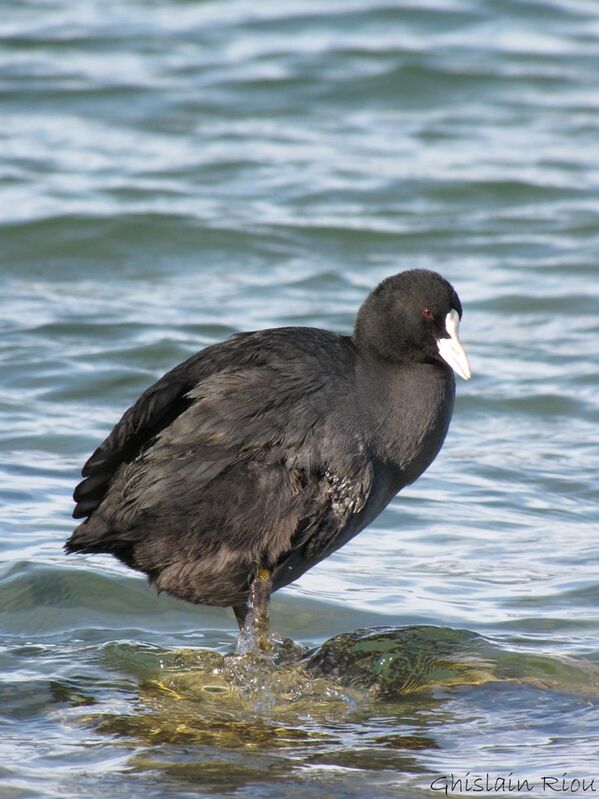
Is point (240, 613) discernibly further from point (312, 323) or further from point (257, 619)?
point (312, 323)

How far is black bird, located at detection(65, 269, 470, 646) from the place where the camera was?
412 cm

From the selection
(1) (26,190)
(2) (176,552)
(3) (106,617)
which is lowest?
(3) (106,617)

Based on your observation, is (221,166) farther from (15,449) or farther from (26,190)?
(15,449)

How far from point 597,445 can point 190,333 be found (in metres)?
2.28

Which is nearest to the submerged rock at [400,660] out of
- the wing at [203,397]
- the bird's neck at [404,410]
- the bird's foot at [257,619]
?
the bird's foot at [257,619]

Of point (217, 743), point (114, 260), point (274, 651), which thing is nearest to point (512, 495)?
point (274, 651)

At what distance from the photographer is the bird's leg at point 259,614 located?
4.26 metres

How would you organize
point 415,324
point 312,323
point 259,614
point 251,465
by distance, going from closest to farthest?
point 251,465 < point 259,614 < point 415,324 < point 312,323

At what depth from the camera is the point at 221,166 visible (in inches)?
409

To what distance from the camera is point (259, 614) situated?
4320mm

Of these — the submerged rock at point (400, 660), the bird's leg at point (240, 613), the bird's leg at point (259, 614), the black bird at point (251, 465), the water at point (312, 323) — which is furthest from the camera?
the bird's leg at point (240, 613)

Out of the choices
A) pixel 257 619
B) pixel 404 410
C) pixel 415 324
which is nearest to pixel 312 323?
pixel 415 324

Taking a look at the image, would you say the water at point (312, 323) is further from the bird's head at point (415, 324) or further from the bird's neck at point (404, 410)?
the bird's head at point (415, 324)

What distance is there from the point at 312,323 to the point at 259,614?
3676mm
